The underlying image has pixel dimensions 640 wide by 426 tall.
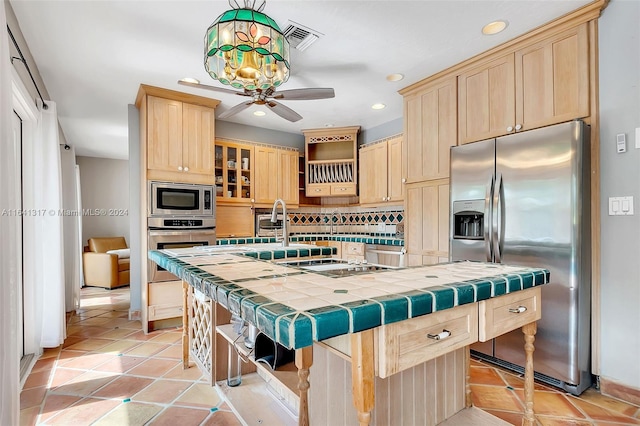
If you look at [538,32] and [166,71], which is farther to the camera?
[166,71]

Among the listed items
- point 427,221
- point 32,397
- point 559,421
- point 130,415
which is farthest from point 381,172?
point 32,397

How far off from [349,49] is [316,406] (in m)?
2.45

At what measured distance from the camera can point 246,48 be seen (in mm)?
1801

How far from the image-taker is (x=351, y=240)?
4.40 meters

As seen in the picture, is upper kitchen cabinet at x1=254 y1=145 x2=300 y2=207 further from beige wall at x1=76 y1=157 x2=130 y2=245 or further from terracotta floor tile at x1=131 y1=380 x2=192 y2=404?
beige wall at x1=76 y1=157 x2=130 y2=245

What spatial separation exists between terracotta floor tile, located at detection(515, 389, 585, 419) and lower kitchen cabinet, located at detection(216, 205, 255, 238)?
3419 mm

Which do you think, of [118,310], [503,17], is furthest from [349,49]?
[118,310]

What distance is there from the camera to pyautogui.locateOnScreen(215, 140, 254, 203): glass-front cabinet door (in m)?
4.19

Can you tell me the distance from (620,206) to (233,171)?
385cm

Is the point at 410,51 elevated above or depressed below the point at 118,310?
above

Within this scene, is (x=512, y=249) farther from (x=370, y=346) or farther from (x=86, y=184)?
(x=86, y=184)

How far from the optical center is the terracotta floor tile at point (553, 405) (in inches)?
72.4

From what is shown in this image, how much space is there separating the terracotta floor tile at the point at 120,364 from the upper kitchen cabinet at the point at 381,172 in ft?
10.3

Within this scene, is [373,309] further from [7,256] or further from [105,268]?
[105,268]
